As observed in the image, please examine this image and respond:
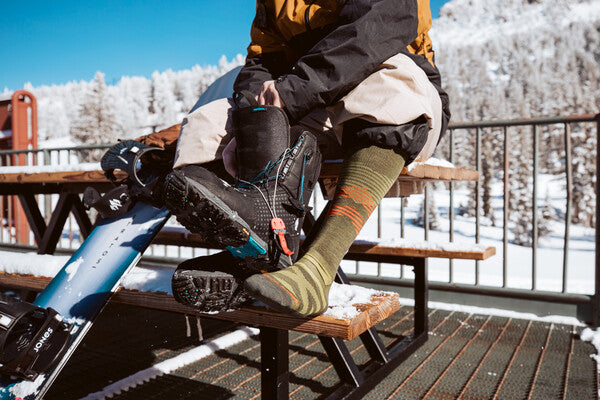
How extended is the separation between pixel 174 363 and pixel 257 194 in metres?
1.25

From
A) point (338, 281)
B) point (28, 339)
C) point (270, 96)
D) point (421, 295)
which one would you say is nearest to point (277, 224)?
point (270, 96)

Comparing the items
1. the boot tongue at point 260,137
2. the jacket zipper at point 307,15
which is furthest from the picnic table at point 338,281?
the jacket zipper at point 307,15

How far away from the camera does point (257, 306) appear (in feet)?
3.31

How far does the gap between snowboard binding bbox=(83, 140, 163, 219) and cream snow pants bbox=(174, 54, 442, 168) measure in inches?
11.2

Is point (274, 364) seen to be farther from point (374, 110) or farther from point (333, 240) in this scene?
point (374, 110)

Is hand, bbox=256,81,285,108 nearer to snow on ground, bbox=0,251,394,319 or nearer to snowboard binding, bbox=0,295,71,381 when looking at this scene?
snow on ground, bbox=0,251,394,319

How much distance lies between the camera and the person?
88 cm

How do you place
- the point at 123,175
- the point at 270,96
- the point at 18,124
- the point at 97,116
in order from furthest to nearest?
1. the point at 97,116
2. the point at 18,124
3. the point at 123,175
4. the point at 270,96

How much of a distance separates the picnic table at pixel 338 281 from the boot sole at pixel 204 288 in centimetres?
11

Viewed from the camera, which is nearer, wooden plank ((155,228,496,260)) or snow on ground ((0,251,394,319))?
snow on ground ((0,251,394,319))

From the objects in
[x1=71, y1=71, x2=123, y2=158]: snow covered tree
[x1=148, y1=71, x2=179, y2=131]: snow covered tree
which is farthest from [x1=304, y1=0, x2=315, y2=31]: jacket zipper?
[x1=148, y1=71, x2=179, y2=131]: snow covered tree

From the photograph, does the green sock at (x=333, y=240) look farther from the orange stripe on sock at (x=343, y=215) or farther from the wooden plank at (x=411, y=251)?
the wooden plank at (x=411, y=251)

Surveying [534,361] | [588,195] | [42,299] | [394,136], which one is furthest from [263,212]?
[588,195]

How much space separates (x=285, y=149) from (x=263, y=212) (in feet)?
0.62
